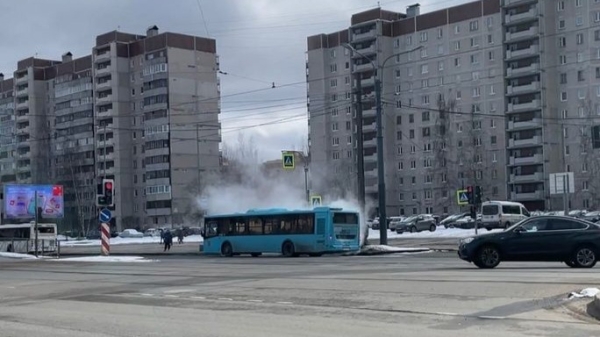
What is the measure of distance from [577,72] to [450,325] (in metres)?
93.3

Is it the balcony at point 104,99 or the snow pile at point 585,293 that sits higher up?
the balcony at point 104,99

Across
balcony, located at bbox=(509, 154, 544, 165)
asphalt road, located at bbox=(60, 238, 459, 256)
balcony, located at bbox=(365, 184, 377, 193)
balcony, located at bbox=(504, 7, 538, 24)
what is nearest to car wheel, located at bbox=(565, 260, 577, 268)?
asphalt road, located at bbox=(60, 238, 459, 256)

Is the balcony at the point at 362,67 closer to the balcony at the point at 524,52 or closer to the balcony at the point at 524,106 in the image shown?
the balcony at the point at 524,52

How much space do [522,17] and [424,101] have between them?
18959 mm

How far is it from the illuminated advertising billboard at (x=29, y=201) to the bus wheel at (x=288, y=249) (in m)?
36.8

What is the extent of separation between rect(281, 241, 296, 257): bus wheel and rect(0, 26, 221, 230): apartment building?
233 ft

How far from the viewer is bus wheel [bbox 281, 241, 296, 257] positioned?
41.2m

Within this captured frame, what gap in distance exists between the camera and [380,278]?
68.6ft

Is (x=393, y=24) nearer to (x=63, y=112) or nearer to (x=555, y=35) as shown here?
(x=555, y=35)

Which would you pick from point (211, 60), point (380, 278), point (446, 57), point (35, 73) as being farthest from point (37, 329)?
point (35, 73)

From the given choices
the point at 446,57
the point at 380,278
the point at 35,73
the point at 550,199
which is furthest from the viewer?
the point at 35,73

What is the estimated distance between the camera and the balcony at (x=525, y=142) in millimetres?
99438

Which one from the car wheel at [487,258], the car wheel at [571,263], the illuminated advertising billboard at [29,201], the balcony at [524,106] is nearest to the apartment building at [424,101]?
the balcony at [524,106]

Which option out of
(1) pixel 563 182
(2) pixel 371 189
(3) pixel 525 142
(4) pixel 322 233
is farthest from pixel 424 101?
(4) pixel 322 233
